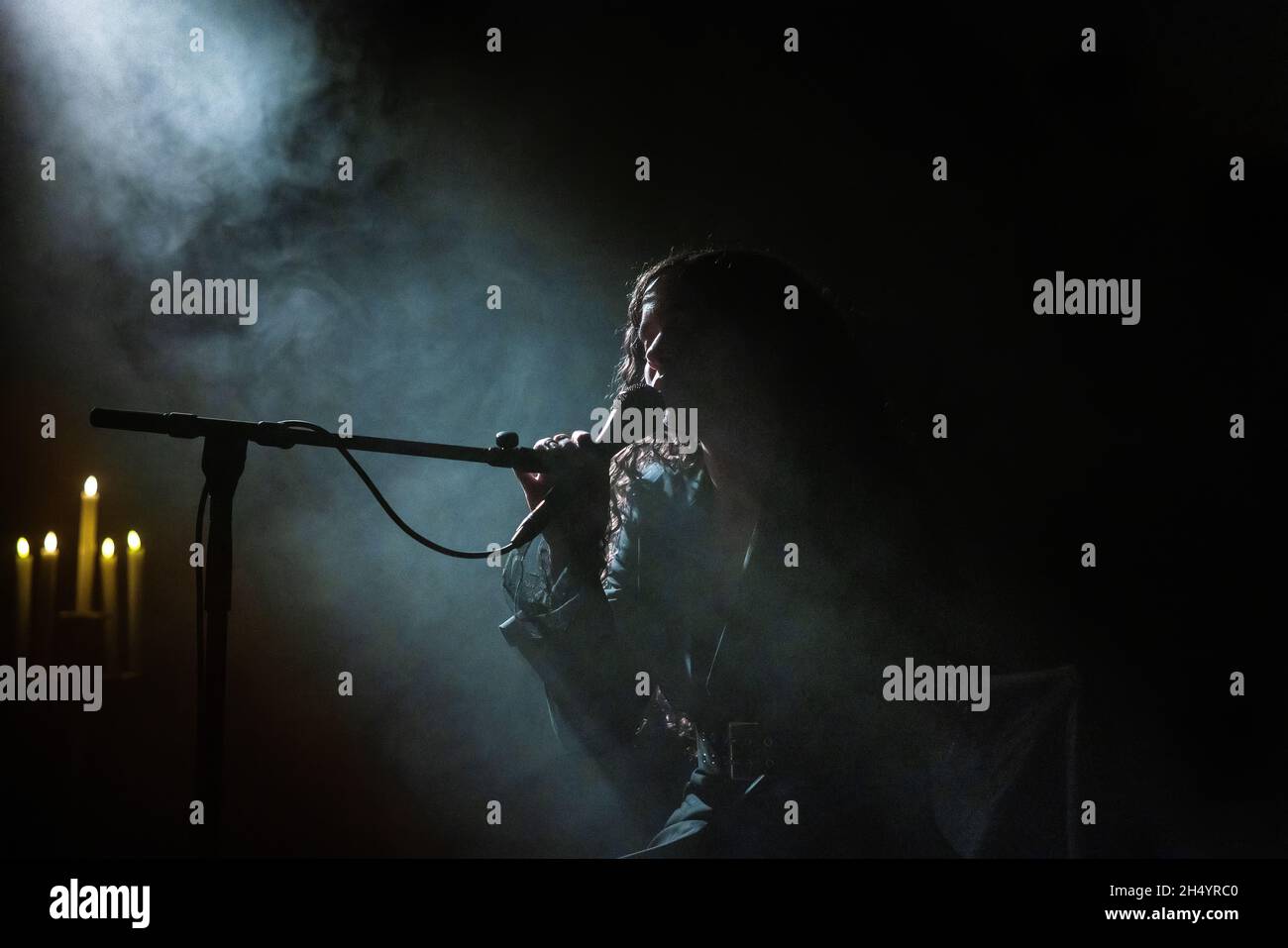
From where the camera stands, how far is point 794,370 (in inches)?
65.3

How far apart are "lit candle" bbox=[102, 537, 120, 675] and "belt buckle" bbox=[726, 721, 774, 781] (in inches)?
42.9

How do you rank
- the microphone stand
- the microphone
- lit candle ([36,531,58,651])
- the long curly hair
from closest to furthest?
1. the microphone stand
2. the microphone
3. lit candle ([36,531,58,651])
4. the long curly hair

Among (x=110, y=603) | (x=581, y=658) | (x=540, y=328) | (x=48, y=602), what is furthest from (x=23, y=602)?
(x=540, y=328)

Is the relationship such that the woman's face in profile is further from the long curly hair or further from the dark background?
the dark background

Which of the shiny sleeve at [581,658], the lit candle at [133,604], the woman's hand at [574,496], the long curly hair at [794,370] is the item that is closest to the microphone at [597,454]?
the woman's hand at [574,496]

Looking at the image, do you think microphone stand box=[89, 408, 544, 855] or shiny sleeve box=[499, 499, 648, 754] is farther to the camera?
shiny sleeve box=[499, 499, 648, 754]

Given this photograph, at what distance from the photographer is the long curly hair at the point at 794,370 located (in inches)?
63.2

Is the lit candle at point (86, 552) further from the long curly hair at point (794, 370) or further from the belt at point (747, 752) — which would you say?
the belt at point (747, 752)

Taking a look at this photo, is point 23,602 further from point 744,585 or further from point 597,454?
point 744,585

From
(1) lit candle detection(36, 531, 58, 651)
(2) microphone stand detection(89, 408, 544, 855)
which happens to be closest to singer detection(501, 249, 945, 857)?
(2) microphone stand detection(89, 408, 544, 855)

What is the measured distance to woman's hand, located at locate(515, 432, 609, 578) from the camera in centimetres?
130

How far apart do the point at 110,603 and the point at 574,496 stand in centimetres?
85

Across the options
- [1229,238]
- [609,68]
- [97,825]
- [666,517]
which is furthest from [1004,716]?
[97,825]

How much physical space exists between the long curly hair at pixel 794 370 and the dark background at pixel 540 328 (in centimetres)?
10
